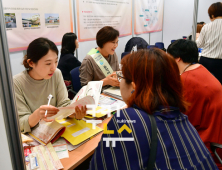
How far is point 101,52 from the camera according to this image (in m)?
2.30

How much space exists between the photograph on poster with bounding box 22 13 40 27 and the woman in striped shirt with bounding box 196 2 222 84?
7.84 ft

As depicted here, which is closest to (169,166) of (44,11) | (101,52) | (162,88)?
(162,88)

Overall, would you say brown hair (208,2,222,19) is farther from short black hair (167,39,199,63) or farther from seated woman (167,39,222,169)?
seated woman (167,39,222,169)

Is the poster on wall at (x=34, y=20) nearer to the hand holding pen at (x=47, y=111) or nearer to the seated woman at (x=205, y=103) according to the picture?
the hand holding pen at (x=47, y=111)

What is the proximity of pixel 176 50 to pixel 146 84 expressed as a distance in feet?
2.64

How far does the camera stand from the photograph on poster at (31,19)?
250cm

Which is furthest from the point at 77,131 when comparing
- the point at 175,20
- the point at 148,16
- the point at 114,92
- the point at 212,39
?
the point at 175,20

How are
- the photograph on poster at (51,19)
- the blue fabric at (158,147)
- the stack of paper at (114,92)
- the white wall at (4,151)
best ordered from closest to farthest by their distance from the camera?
the white wall at (4,151)
the blue fabric at (158,147)
the stack of paper at (114,92)
the photograph on poster at (51,19)

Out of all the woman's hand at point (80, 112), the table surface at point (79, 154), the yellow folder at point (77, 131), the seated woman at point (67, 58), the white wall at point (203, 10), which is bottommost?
the table surface at point (79, 154)

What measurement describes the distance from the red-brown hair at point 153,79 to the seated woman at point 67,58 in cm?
196

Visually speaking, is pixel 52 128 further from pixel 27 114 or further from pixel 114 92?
pixel 114 92

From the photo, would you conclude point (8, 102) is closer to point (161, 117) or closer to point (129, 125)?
point (129, 125)

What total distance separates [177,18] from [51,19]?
4.60 metres

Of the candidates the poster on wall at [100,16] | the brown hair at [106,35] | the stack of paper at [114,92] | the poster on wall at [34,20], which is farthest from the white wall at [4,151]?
the poster on wall at [100,16]
